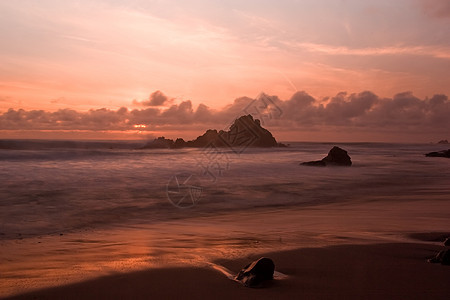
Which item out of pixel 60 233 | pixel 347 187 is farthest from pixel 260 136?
pixel 60 233

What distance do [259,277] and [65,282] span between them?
2403 millimetres

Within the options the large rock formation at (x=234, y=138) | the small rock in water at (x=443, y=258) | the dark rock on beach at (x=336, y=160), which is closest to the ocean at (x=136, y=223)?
the small rock in water at (x=443, y=258)

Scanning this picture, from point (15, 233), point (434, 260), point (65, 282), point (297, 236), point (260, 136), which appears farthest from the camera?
point (260, 136)

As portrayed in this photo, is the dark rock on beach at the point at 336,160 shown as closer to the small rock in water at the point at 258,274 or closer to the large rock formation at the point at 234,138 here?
the small rock in water at the point at 258,274

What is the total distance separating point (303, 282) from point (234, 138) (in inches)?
4676

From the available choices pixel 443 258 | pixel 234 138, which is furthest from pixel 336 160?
pixel 234 138

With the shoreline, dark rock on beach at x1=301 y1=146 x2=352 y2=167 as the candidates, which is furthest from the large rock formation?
the shoreline

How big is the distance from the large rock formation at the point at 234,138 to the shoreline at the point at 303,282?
98.9 meters

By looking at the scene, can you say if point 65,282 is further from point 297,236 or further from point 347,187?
point 347,187

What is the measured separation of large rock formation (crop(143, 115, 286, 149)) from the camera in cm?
10986

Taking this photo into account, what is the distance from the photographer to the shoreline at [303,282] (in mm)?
4000

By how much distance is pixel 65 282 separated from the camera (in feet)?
14.9

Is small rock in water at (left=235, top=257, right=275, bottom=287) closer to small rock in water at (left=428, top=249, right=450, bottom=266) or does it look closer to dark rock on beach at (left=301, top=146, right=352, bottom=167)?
small rock in water at (left=428, top=249, right=450, bottom=266)

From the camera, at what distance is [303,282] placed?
437cm
